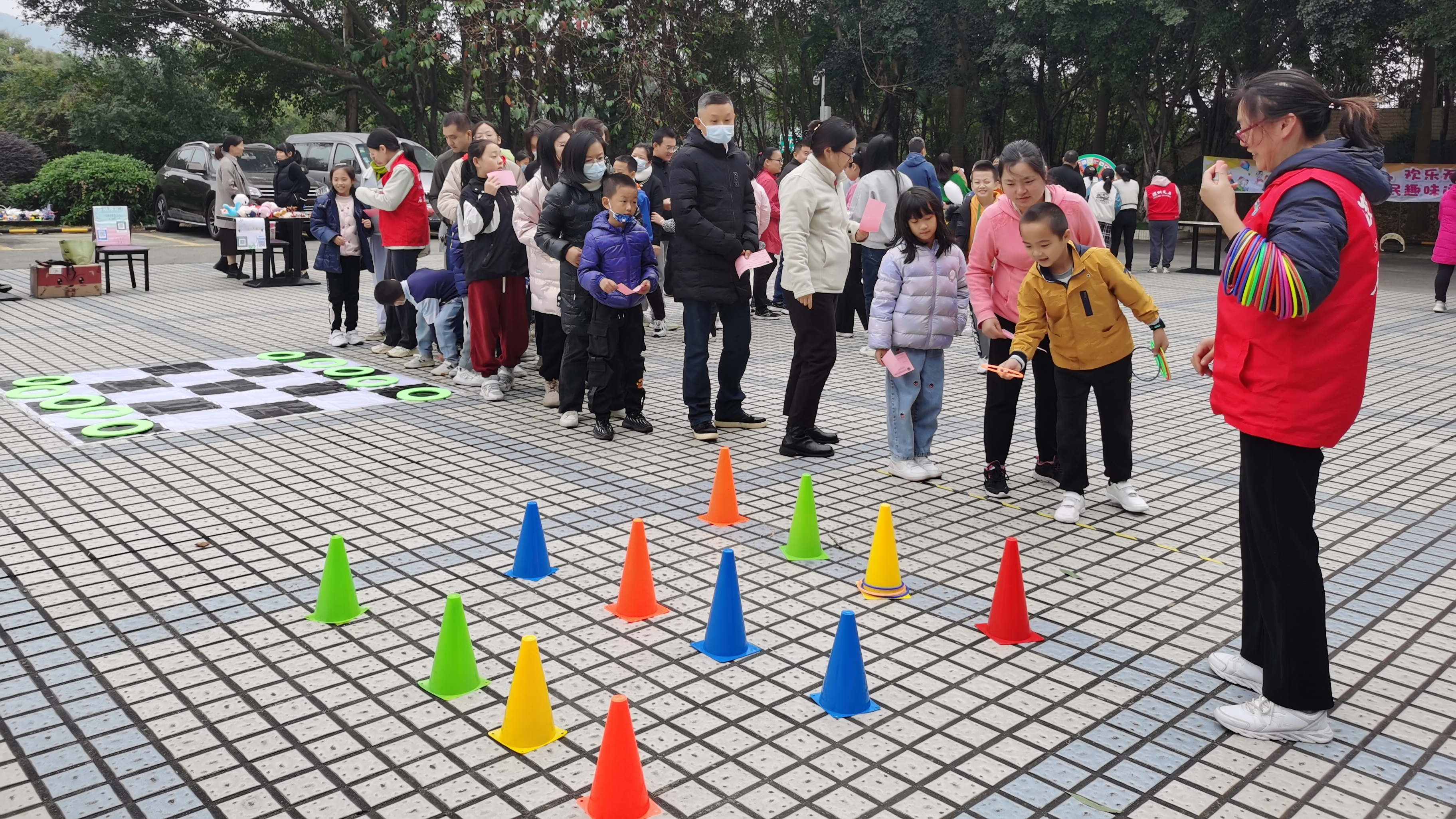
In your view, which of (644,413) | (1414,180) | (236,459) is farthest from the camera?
(1414,180)

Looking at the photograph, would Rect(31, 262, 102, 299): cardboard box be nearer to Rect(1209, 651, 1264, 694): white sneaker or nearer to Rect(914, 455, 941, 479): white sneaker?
Rect(914, 455, 941, 479): white sneaker

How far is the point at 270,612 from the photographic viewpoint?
4258mm

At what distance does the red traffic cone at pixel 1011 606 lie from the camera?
4.07 metres

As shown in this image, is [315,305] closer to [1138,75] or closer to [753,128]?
[1138,75]

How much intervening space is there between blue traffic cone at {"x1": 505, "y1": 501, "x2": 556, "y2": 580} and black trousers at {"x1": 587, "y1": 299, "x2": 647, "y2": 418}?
8.01 ft

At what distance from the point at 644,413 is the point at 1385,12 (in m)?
18.7

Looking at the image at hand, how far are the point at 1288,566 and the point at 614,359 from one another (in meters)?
4.53

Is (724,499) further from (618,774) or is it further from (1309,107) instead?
(1309,107)

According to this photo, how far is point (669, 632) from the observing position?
4.15m

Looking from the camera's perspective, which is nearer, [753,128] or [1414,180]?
[1414,180]

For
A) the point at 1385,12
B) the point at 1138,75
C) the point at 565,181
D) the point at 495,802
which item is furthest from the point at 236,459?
the point at 1138,75

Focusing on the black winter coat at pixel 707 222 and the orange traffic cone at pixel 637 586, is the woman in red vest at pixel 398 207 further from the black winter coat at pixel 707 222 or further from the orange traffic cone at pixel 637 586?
the orange traffic cone at pixel 637 586

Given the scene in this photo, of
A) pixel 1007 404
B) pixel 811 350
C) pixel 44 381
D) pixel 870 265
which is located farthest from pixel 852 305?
pixel 44 381

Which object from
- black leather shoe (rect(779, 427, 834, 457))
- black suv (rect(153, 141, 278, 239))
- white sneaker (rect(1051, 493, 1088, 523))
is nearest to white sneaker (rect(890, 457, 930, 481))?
black leather shoe (rect(779, 427, 834, 457))
